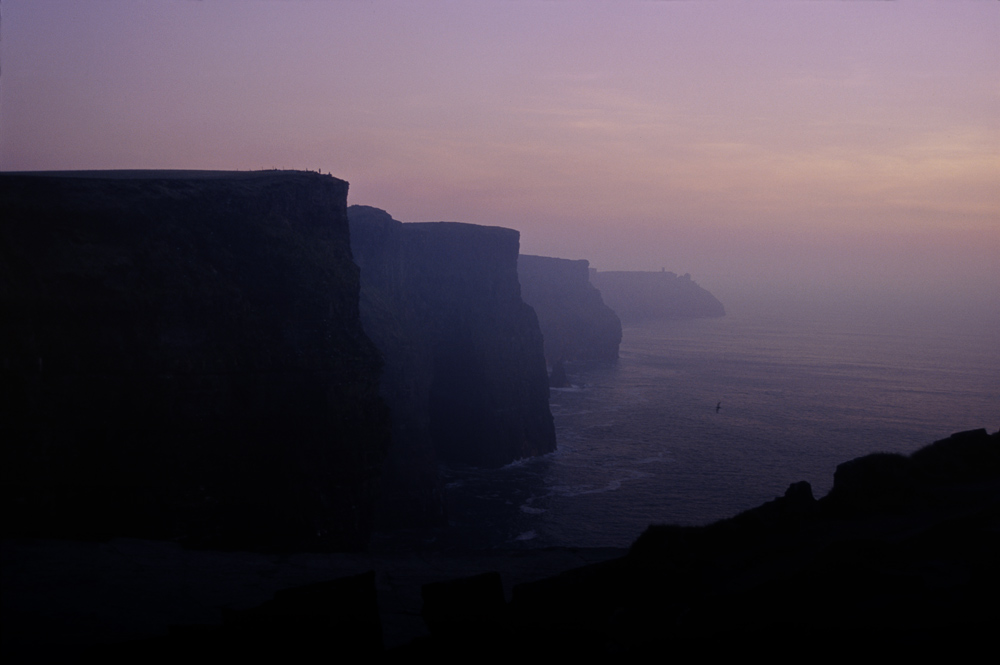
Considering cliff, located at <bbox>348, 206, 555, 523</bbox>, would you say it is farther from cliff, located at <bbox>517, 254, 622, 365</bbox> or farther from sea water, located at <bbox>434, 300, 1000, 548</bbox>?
cliff, located at <bbox>517, 254, 622, 365</bbox>

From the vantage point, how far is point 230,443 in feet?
96.6

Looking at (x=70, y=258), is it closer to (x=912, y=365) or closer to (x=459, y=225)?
(x=459, y=225)

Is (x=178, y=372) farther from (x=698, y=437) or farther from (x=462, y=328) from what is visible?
(x=698, y=437)

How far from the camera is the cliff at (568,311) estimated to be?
148125mm

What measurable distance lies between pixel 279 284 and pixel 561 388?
3202 inches

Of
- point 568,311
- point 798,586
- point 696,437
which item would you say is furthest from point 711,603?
point 568,311

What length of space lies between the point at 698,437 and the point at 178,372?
5653 cm

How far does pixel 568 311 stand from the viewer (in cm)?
15612

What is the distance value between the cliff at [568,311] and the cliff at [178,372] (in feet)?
356

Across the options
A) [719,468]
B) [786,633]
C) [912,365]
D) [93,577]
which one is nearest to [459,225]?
[719,468]

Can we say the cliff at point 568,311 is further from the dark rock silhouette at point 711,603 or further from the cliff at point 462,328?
the dark rock silhouette at point 711,603

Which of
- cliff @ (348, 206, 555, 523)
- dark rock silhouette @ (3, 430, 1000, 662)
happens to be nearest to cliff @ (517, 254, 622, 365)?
cliff @ (348, 206, 555, 523)

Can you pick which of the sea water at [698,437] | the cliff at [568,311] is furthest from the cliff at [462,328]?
the cliff at [568,311]

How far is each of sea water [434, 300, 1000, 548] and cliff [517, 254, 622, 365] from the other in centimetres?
1176
